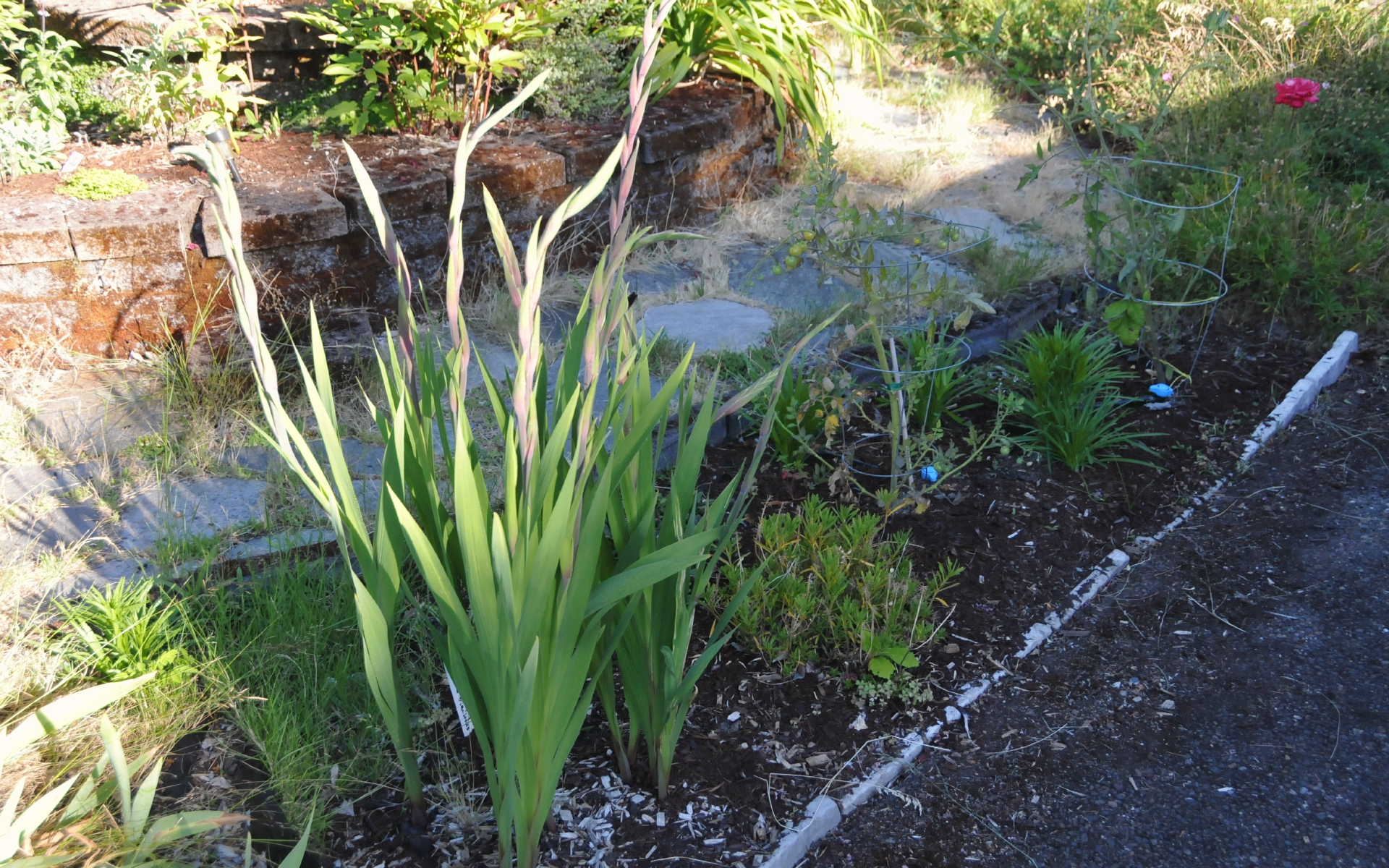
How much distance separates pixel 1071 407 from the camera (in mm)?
3064

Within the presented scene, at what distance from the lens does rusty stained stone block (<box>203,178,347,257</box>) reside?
3.25 meters

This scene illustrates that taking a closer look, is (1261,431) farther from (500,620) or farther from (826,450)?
(500,620)

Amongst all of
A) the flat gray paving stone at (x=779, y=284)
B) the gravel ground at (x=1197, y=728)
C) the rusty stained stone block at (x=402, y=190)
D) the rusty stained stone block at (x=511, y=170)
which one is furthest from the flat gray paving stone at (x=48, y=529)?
the flat gray paving stone at (x=779, y=284)

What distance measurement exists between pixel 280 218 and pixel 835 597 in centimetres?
226

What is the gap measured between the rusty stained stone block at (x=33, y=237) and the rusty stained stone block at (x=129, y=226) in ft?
0.10

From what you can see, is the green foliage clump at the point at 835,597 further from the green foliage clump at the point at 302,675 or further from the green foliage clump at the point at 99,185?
the green foliage clump at the point at 99,185

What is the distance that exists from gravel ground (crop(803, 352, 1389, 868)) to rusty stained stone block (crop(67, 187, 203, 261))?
2720mm

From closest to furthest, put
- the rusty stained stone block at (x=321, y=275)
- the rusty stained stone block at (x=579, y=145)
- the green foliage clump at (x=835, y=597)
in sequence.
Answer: the green foliage clump at (x=835, y=597) → the rusty stained stone block at (x=321, y=275) → the rusty stained stone block at (x=579, y=145)

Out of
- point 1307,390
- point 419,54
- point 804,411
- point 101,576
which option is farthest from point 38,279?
point 1307,390

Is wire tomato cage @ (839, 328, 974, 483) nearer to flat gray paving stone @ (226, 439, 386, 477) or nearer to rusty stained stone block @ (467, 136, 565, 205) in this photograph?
flat gray paving stone @ (226, 439, 386, 477)

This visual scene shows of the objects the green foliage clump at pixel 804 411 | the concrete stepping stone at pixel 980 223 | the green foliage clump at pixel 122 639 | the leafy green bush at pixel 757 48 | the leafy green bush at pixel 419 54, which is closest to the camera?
the green foliage clump at pixel 122 639

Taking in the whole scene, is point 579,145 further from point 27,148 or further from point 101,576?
point 101,576

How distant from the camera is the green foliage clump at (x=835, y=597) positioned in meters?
2.26

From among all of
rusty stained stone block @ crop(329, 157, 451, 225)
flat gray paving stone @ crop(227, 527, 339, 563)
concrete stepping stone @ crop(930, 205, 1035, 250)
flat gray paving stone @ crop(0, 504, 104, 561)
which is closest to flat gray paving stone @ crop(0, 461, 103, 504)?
flat gray paving stone @ crop(0, 504, 104, 561)
